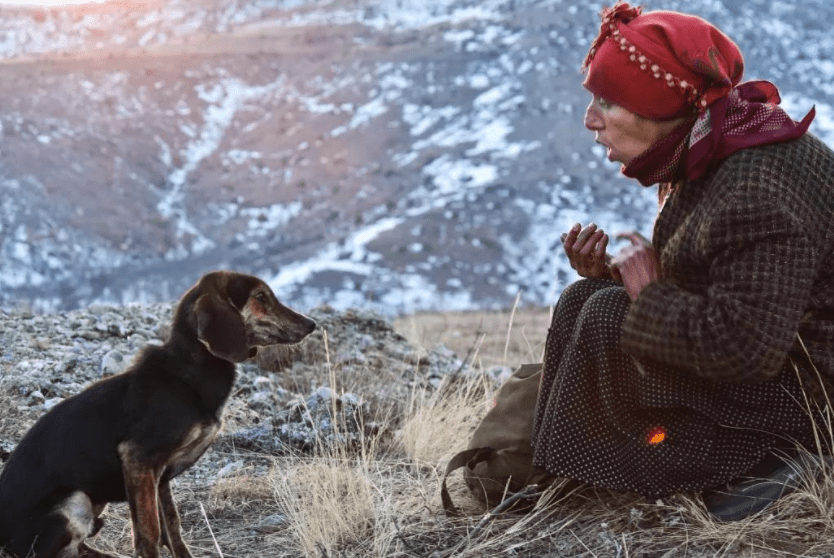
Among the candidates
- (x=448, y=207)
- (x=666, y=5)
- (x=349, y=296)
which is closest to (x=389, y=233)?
(x=448, y=207)

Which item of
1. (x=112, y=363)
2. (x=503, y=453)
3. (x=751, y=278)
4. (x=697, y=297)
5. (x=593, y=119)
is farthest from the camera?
(x=112, y=363)

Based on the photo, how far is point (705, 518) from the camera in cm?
308

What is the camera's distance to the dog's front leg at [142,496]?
9.62 ft

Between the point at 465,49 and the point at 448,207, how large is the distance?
1378cm

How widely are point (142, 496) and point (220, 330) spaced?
61cm

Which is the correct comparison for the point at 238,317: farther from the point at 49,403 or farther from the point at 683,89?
the point at 49,403

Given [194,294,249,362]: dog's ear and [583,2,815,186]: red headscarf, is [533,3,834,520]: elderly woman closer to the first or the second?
[583,2,815,186]: red headscarf

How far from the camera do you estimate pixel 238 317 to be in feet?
10.5

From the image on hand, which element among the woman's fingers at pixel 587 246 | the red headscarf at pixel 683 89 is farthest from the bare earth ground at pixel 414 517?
the red headscarf at pixel 683 89

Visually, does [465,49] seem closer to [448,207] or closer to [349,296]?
[448,207]

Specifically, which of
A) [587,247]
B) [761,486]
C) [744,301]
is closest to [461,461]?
[587,247]

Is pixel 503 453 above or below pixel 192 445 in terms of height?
below

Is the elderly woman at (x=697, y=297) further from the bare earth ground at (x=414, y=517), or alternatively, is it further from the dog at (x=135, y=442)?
the dog at (x=135, y=442)

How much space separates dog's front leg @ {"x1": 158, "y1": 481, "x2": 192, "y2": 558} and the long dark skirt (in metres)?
1.38
